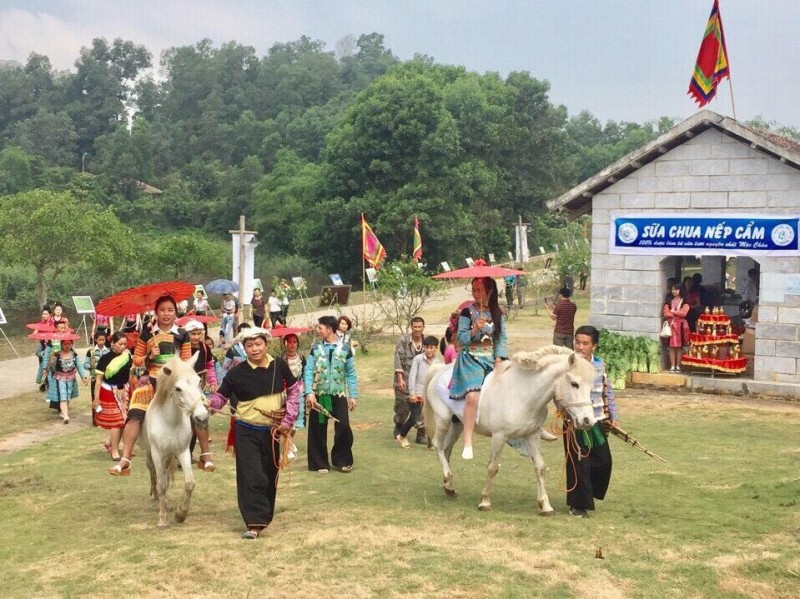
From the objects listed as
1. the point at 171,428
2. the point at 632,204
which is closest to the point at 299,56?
the point at 632,204

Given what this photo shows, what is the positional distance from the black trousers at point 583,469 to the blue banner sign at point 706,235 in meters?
8.18

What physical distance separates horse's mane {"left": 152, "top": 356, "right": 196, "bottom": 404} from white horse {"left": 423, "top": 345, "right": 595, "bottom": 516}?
2708mm

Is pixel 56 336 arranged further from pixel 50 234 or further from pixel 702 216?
pixel 50 234

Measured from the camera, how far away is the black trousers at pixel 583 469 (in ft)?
26.7

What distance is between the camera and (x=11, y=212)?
29297mm

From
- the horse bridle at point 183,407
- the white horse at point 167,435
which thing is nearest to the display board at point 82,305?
the white horse at point 167,435

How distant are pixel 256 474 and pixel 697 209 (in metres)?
10.7

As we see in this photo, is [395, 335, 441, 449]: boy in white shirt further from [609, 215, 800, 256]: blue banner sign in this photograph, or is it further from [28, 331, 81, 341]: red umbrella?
[609, 215, 800, 256]: blue banner sign

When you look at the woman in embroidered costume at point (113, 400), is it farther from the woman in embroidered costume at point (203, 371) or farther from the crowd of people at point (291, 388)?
the woman in embroidered costume at point (203, 371)

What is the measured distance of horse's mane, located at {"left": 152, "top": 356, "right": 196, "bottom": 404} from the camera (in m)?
7.78

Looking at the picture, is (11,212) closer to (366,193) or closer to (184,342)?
(366,193)

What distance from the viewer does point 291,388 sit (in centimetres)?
802

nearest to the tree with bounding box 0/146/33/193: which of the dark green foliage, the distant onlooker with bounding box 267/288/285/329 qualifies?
the dark green foliage

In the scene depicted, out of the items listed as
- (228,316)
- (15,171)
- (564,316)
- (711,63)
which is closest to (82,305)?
(228,316)
